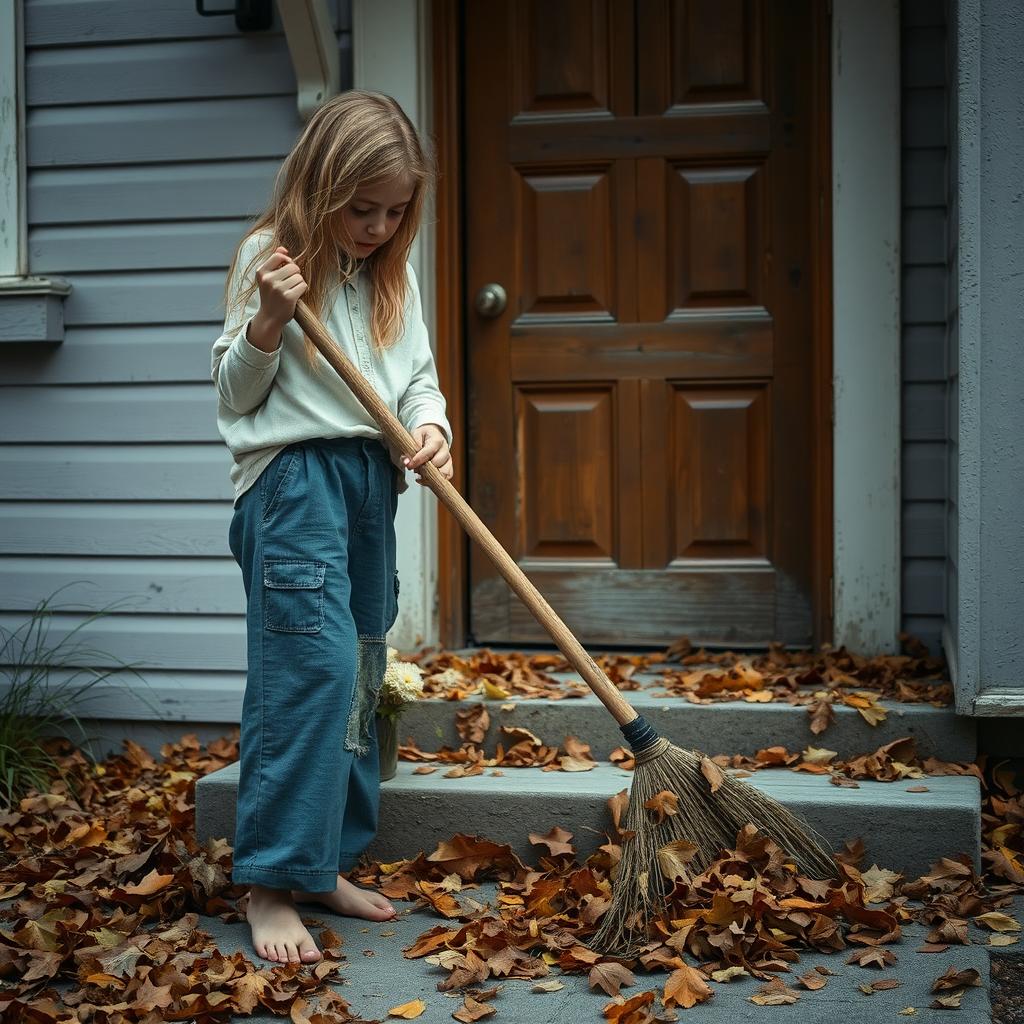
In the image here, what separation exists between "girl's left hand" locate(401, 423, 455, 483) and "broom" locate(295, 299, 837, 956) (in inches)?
0.8

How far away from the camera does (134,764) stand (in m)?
4.37

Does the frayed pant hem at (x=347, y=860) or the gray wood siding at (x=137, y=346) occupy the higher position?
the gray wood siding at (x=137, y=346)

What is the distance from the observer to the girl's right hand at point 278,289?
259 centimetres

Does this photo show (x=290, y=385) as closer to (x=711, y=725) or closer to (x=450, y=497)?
(x=450, y=497)

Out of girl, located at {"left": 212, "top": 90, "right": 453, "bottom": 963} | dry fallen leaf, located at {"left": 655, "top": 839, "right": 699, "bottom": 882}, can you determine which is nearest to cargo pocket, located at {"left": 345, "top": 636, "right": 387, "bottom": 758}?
girl, located at {"left": 212, "top": 90, "right": 453, "bottom": 963}

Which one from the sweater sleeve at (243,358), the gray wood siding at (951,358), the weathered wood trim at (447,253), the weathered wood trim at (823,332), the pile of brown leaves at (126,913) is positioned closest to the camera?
the pile of brown leaves at (126,913)

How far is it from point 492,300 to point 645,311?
526 mm

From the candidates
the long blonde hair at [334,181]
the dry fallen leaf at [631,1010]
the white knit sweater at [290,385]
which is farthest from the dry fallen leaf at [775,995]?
the long blonde hair at [334,181]

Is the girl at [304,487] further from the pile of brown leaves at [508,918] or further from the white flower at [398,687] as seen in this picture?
the white flower at [398,687]

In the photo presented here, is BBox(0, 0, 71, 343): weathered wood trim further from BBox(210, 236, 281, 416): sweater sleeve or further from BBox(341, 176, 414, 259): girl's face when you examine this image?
BBox(341, 176, 414, 259): girl's face

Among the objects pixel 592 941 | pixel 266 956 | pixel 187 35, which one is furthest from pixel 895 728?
pixel 187 35

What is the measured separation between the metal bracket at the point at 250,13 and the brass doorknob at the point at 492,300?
44.6 inches

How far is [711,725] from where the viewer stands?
3.61 m

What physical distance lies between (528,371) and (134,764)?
1.90m
